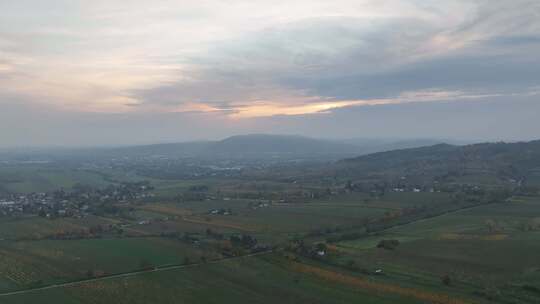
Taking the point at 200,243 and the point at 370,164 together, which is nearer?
the point at 200,243

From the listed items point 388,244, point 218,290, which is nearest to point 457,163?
point 388,244

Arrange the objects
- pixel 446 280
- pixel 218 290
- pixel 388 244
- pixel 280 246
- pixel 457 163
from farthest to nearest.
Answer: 1. pixel 457 163
2. pixel 280 246
3. pixel 388 244
4. pixel 218 290
5. pixel 446 280

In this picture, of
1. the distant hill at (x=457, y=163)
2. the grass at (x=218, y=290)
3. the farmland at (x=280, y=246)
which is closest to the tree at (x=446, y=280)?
the farmland at (x=280, y=246)

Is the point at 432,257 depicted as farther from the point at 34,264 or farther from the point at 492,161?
the point at 492,161

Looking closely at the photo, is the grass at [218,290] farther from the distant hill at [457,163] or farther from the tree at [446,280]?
the distant hill at [457,163]

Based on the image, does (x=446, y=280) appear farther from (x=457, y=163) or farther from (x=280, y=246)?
(x=457, y=163)

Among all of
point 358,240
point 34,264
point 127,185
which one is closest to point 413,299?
point 358,240

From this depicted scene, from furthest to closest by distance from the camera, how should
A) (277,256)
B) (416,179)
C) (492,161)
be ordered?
(492,161), (416,179), (277,256)

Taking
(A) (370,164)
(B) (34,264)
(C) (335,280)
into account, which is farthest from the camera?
(A) (370,164)
